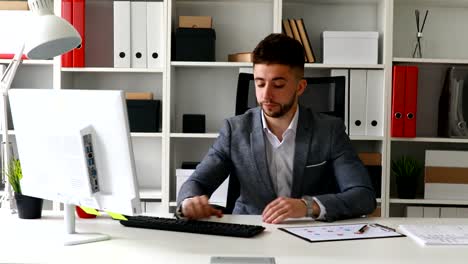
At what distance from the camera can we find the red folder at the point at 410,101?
322 centimetres

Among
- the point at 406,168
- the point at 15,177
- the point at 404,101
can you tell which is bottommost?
the point at 406,168

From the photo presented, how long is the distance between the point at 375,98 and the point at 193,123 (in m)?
1.04

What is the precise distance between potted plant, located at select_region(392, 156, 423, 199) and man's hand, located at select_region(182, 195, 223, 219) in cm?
179

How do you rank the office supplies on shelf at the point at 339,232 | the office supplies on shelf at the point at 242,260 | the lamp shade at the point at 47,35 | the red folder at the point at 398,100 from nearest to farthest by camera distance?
the office supplies on shelf at the point at 242,260 → the office supplies on shelf at the point at 339,232 → the lamp shade at the point at 47,35 → the red folder at the point at 398,100

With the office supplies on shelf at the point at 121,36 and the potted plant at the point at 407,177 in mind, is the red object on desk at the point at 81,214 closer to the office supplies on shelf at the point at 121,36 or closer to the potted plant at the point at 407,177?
the office supplies on shelf at the point at 121,36

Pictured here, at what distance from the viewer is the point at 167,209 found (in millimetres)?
3305

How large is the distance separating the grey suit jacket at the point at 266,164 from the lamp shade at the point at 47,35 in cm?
63

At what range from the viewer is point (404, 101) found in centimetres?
324

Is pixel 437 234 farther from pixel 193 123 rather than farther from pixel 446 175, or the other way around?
pixel 193 123

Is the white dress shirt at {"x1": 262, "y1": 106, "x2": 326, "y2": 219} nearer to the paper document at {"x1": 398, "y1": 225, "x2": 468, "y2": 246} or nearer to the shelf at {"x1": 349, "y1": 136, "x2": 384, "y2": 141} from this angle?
the paper document at {"x1": 398, "y1": 225, "x2": 468, "y2": 246}

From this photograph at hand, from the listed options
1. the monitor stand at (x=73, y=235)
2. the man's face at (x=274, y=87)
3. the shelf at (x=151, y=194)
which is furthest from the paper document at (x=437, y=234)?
the shelf at (x=151, y=194)

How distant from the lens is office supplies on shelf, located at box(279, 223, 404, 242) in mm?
1643

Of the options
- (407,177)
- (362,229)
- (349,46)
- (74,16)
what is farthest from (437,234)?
(74,16)

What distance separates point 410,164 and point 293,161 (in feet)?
4.69
